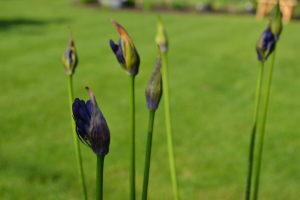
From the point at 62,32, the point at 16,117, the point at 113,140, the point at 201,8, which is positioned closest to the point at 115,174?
the point at 113,140

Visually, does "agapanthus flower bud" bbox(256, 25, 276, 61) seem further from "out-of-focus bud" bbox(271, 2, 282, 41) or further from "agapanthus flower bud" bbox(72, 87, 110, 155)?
"agapanthus flower bud" bbox(72, 87, 110, 155)

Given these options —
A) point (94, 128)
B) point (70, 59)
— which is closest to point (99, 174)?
point (94, 128)

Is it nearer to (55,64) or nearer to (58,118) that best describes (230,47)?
(55,64)

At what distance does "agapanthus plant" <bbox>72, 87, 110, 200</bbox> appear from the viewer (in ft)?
2.19

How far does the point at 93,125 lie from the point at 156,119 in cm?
402

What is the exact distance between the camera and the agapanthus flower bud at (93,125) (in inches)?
26.3

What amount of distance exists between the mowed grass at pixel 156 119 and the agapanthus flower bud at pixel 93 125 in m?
2.59

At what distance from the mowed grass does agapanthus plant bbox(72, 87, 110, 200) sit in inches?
102

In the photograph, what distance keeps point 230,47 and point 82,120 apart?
859 centimetres

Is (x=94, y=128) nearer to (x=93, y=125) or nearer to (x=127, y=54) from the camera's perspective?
(x=93, y=125)

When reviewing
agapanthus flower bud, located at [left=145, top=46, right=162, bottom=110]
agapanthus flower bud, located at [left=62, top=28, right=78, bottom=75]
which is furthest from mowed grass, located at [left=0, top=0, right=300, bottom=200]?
agapanthus flower bud, located at [left=145, top=46, right=162, bottom=110]

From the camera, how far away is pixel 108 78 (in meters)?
6.16

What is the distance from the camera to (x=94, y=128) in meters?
0.67

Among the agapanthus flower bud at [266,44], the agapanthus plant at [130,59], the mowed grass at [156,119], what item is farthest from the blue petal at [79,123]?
the mowed grass at [156,119]
